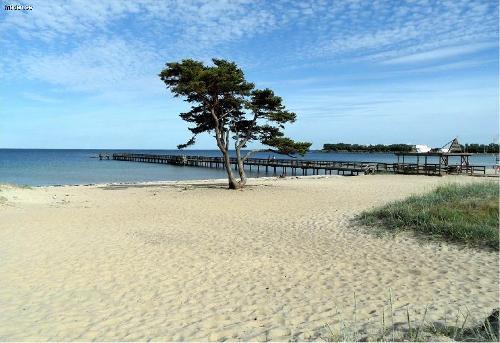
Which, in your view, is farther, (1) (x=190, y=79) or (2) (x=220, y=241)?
(1) (x=190, y=79)

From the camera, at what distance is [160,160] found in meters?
76.9

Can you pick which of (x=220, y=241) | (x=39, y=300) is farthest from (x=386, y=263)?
(x=39, y=300)

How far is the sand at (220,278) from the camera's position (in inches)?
201

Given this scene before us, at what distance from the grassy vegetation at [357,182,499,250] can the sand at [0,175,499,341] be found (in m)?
0.59

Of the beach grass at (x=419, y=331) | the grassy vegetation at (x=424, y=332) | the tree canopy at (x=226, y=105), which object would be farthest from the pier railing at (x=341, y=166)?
the grassy vegetation at (x=424, y=332)

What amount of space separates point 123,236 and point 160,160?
223 feet

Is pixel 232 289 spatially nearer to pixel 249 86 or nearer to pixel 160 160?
pixel 249 86

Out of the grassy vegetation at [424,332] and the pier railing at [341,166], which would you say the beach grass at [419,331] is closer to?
the grassy vegetation at [424,332]

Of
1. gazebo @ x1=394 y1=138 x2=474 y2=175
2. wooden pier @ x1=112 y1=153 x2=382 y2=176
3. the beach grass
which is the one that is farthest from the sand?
wooden pier @ x1=112 y1=153 x2=382 y2=176

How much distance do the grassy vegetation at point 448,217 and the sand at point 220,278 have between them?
1.93 ft

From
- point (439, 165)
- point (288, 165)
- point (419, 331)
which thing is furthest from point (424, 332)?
point (288, 165)

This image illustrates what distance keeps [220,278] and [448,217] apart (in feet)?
20.3

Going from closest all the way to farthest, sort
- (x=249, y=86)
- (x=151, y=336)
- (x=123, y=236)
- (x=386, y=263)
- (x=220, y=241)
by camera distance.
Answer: (x=151, y=336)
(x=386, y=263)
(x=220, y=241)
(x=123, y=236)
(x=249, y=86)

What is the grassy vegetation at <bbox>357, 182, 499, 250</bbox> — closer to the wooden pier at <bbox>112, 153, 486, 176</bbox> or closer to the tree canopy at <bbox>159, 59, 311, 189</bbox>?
the tree canopy at <bbox>159, 59, 311, 189</bbox>
